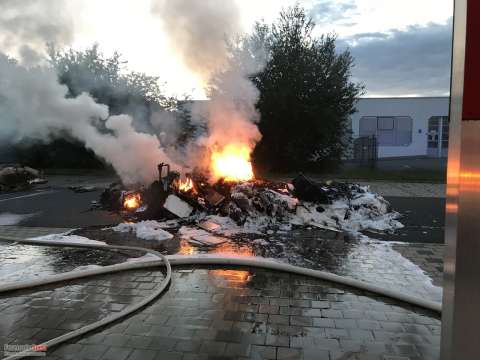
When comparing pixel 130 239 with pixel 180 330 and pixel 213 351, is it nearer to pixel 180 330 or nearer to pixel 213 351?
pixel 180 330

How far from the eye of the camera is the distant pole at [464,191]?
1.93 m

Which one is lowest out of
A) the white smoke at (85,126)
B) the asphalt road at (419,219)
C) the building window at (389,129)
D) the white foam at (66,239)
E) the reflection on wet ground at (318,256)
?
the reflection on wet ground at (318,256)

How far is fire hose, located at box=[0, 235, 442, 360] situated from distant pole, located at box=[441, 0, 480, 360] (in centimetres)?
218

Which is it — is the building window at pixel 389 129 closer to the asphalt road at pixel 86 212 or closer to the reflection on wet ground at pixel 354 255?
the asphalt road at pixel 86 212

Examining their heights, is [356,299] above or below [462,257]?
below

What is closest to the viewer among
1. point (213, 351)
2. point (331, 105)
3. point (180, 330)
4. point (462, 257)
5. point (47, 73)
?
point (462, 257)

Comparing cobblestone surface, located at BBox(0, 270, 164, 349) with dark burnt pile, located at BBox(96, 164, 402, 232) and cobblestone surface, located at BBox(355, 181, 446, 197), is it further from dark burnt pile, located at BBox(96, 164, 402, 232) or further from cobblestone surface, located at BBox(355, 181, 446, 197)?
cobblestone surface, located at BBox(355, 181, 446, 197)

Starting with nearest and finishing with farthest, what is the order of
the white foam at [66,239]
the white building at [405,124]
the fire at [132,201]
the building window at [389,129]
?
the white foam at [66,239] → the fire at [132,201] → the white building at [405,124] → the building window at [389,129]

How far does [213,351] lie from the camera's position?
330cm

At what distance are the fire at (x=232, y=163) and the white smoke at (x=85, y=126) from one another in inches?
75.8

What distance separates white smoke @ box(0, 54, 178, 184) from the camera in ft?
34.8

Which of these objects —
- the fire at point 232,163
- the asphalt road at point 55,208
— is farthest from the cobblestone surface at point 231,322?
the fire at point 232,163

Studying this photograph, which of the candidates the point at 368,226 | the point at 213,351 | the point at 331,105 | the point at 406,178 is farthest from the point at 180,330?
the point at 331,105

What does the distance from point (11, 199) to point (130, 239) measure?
813 cm
